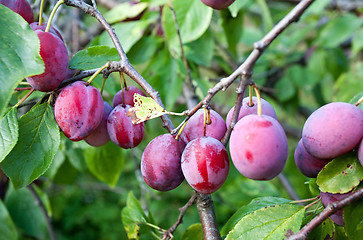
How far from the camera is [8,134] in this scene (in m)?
0.59

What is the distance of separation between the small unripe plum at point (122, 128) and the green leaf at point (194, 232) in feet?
0.87

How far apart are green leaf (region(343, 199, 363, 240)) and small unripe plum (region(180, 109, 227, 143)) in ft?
0.71

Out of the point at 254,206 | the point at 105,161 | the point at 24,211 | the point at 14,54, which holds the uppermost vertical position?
the point at 14,54

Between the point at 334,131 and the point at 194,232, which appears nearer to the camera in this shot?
the point at 334,131

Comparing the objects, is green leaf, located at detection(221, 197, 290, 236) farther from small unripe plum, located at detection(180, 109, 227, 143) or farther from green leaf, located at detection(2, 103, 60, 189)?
green leaf, located at detection(2, 103, 60, 189)

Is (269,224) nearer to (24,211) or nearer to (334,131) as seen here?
(334,131)

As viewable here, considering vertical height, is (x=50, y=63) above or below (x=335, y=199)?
above

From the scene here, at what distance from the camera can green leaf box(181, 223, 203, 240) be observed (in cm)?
82

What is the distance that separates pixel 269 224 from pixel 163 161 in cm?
20

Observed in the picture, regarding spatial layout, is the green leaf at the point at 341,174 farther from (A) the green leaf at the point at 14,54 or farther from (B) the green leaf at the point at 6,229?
(B) the green leaf at the point at 6,229

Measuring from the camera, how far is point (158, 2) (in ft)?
3.67

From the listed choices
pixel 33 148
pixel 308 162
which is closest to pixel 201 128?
pixel 308 162

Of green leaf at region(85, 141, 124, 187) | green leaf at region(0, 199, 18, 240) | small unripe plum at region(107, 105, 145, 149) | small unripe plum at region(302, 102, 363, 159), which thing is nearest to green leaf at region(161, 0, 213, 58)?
green leaf at region(85, 141, 124, 187)

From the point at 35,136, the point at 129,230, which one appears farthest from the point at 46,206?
the point at 35,136
